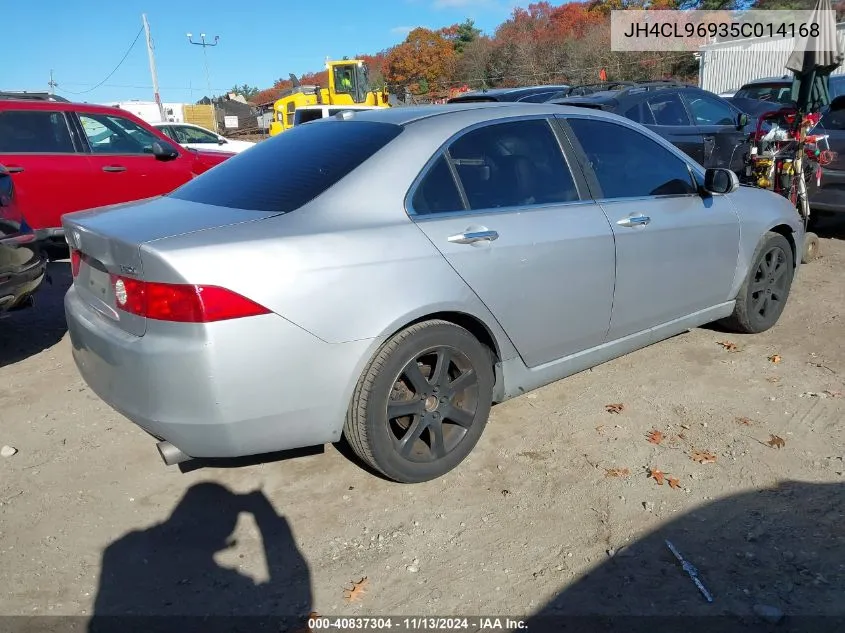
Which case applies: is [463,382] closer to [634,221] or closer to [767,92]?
[634,221]

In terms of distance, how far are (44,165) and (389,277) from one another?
5.47 m

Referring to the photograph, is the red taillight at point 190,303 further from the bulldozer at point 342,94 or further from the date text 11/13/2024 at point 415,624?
the bulldozer at point 342,94

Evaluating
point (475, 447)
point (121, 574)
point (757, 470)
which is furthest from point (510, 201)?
point (121, 574)

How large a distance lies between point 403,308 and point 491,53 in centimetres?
4547

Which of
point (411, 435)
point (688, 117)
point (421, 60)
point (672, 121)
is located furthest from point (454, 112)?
point (421, 60)

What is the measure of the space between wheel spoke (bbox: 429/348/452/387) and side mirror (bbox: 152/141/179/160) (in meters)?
5.53

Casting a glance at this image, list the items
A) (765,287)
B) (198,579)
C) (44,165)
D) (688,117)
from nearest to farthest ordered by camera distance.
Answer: (198,579), (765,287), (44,165), (688,117)

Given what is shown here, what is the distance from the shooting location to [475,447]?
3350 mm

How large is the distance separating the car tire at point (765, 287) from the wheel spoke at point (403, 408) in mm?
2739

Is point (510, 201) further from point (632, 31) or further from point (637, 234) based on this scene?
point (632, 31)

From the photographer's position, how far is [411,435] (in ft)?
9.54

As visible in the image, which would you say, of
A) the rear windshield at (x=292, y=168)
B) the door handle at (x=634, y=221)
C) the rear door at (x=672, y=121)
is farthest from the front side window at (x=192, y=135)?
the door handle at (x=634, y=221)

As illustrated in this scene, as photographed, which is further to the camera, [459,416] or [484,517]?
[459,416]

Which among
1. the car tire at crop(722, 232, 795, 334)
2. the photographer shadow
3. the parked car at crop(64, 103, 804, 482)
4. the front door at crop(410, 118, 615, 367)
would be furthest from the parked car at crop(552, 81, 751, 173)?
the photographer shadow
